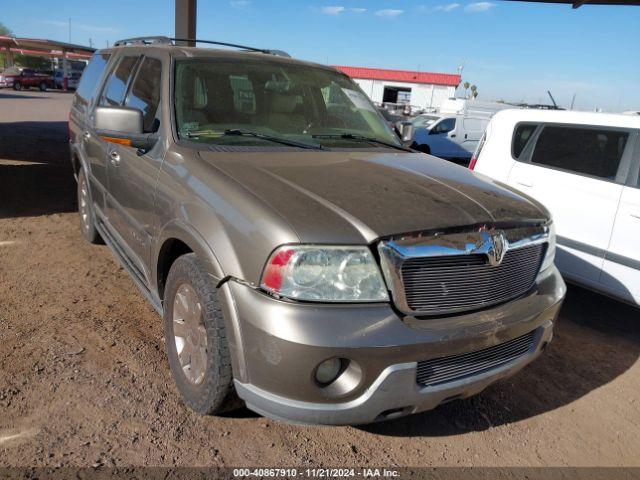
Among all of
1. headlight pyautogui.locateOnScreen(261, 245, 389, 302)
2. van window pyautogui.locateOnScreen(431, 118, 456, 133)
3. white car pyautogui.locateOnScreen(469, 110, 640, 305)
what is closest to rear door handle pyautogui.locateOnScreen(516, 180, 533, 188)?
white car pyautogui.locateOnScreen(469, 110, 640, 305)

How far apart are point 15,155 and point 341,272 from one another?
32.9 ft

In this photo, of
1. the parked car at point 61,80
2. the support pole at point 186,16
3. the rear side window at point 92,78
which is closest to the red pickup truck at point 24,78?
the parked car at point 61,80

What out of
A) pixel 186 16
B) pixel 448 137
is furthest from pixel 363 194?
pixel 448 137

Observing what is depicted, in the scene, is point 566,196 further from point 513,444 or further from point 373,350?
point 373,350

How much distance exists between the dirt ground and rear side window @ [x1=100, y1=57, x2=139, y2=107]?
1.47 m

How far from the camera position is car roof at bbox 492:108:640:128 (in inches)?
170

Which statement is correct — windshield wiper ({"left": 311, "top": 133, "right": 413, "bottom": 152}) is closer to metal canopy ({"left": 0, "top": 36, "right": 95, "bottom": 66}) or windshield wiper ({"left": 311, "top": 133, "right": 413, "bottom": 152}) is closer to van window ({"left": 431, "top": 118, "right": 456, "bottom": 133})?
van window ({"left": 431, "top": 118, "right": 456, "bottom": 133})

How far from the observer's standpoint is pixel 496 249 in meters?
2.31

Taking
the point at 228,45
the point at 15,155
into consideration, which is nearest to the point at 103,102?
the point at 228,45

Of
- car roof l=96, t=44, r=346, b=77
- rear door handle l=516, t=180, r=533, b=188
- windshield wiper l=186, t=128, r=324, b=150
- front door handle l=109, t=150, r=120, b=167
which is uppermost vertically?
car roof l=96, t=44, r=346, b=77

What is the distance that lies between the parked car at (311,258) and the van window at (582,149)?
1.91m

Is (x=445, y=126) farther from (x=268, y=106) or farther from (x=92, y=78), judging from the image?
(x=268, y=106)

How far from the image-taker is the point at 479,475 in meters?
2.44

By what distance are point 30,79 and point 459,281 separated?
4362 centimetres
